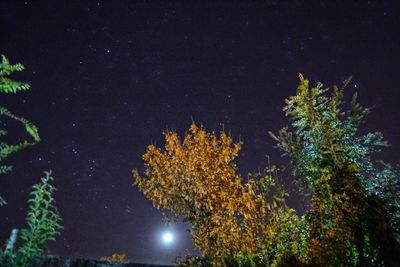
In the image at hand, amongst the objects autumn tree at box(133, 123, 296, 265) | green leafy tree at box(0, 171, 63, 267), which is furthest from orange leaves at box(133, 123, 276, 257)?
green leafy tree at box(0, 171, 63, 267)

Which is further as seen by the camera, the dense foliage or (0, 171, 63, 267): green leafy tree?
the dense foliage

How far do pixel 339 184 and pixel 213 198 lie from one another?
6.74m

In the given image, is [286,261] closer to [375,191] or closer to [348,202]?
[348,202]

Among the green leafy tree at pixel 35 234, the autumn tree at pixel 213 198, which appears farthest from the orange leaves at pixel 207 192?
the green leafy tree at pixel 35 234

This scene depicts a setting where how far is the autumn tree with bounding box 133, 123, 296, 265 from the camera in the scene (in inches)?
525

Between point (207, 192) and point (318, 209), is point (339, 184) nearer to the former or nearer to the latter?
point (318, 209)

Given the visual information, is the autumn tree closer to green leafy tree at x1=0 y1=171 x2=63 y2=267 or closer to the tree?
the tree

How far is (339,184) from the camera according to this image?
11648 millimetres

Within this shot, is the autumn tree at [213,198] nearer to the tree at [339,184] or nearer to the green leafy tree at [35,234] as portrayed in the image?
the tree at [339,184]

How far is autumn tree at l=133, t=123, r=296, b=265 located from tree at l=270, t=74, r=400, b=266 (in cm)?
156

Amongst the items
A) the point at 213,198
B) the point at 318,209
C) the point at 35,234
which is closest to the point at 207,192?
the point at 213,198

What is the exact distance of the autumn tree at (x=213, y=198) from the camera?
13328mm

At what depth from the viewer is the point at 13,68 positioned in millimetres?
3832

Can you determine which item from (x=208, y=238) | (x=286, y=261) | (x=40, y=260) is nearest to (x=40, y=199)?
(x=40, y=260)
